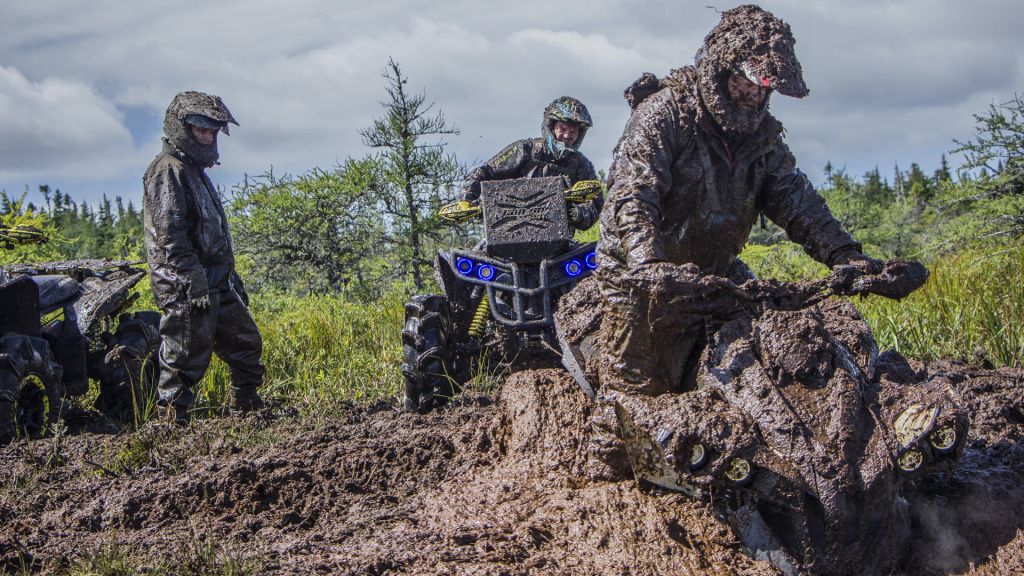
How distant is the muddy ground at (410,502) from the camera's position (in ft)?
10.5

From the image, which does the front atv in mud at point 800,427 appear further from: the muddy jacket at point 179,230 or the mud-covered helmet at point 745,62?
the muddy jacket at point 179,230

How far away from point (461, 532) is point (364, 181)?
23.3ft

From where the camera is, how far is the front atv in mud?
2803 millimetres

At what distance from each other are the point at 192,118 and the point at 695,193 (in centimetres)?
363

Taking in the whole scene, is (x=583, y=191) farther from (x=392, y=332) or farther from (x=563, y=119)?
(x=392, y=332)

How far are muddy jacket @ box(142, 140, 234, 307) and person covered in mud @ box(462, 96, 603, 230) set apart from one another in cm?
185

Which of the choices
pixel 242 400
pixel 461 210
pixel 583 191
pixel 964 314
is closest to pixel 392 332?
pixel 242 400

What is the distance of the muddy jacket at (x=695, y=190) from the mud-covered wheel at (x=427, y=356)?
7.84 feet

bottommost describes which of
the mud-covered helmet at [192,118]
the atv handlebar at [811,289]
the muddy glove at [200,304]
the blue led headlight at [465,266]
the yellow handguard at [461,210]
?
the atv handlebar at [811,289]

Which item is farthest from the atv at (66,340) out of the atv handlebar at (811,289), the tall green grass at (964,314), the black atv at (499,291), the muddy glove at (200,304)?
the tall green grass at (964,314)

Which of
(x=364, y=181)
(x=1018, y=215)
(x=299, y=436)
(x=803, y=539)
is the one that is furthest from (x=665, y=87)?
(x=364, y=181)

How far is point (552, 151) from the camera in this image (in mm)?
6738

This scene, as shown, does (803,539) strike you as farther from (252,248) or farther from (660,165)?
(252,248)

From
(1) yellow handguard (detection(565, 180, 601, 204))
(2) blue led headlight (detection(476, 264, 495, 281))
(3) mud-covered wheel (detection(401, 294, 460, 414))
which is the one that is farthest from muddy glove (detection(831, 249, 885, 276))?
(3) mud-covered wheel (detection(401, 294, 460, 414))
